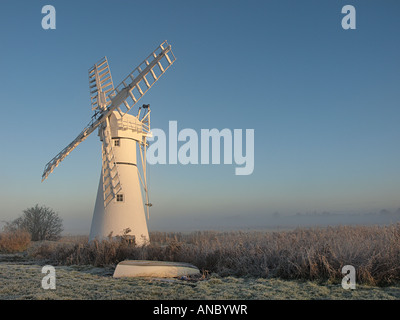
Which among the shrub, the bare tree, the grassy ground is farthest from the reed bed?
the bare tree

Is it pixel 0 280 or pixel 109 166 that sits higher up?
pixel 109 166

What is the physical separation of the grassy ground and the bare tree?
22663mm

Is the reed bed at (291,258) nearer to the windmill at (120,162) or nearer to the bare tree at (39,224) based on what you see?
the windmill at (120,162)

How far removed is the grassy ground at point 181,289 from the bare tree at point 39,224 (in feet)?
74.4

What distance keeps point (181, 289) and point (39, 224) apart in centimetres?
2702

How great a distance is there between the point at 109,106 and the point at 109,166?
3.52 m

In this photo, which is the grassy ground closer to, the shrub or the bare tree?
the shrub

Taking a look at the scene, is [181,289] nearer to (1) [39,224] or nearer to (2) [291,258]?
(2) [291,258]

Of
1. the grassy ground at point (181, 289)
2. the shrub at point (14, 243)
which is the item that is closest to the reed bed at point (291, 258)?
the grassy ground at point (181, 289)
